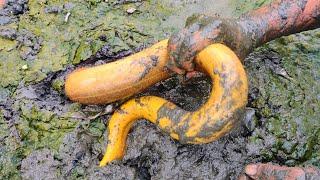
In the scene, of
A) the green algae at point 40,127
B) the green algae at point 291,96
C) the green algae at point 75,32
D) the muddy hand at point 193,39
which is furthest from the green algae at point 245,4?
the green algae at point 40,127

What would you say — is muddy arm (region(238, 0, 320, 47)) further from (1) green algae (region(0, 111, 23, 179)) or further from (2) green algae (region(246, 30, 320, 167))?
(1) green algae (region(0, 111, 23, 179))

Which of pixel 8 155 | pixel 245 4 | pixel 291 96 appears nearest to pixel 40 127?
pixel 8 155

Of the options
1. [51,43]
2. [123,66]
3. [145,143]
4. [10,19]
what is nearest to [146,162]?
[145,143]

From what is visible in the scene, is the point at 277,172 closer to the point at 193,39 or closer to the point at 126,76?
the point at 193,39

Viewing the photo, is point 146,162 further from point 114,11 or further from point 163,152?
point 114,11

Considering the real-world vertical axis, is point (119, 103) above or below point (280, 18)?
below
